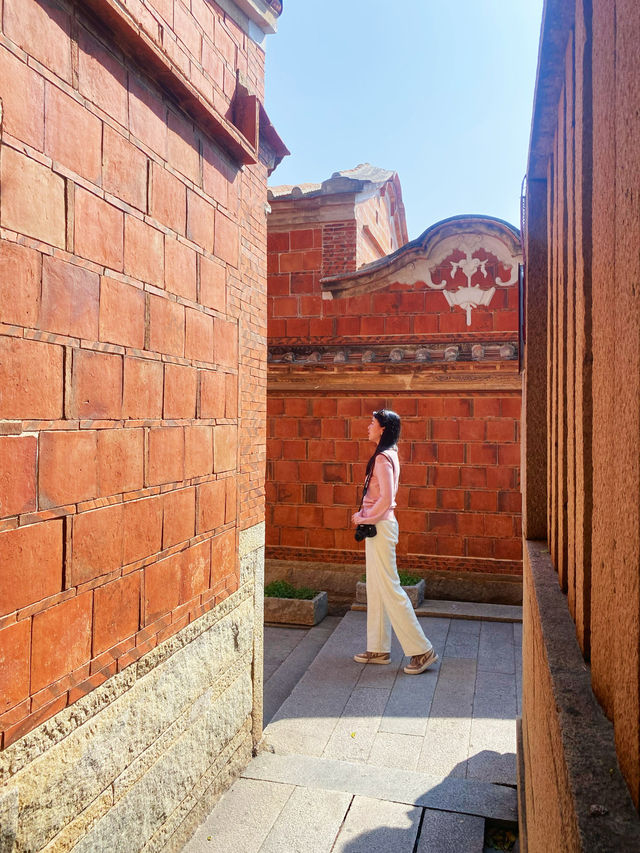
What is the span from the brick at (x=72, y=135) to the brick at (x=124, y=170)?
53mm

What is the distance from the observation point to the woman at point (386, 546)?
5570 mm

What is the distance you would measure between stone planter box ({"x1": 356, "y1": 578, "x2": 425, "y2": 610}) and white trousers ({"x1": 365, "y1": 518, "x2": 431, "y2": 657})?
1836 millimetres

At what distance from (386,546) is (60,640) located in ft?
12.0

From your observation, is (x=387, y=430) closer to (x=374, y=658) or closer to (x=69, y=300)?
(x=374, y=658)

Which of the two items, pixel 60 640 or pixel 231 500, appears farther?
pixel 231 500

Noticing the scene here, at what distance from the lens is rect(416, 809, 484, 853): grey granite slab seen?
3.35 meters

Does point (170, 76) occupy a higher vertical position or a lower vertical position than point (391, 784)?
higher

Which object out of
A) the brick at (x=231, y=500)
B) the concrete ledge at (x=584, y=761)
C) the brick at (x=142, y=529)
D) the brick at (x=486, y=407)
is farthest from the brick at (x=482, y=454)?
the concrete ledge at (x=584, y=761)

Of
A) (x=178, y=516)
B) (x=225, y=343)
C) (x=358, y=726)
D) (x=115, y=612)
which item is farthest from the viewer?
(x=358, y=726)

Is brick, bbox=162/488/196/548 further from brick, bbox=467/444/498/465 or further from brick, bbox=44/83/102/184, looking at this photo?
brick, bbox=467/444/498/465

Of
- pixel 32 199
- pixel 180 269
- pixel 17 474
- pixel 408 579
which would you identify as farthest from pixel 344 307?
pixel 17 474

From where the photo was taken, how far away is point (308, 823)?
3.52 meters

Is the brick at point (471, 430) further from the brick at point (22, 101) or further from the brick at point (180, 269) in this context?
the brick at point (22, 101)

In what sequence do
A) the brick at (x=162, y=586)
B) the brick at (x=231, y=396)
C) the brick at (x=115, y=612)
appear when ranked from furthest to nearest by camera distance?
the brick at (x=231, y=396), the brick at (x=162, y=586), the brick at (x=115, y=612)
